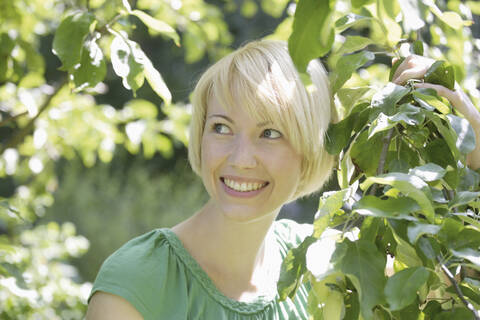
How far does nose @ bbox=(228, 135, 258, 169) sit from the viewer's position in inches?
52.7

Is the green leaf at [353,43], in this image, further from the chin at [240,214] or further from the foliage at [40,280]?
the foliage at [40,280]

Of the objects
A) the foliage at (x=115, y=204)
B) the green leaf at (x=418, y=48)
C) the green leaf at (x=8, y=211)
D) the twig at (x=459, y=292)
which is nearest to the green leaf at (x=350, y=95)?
the green leaf at (x=418, y=48)

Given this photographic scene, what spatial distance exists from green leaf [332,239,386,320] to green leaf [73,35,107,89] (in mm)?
637

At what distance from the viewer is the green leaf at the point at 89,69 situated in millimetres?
1216

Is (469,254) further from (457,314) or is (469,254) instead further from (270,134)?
(270,134)

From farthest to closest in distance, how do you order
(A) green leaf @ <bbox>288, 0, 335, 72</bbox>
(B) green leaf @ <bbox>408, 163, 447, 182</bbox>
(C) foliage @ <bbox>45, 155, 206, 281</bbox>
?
(C) foliage @ <bbox>45, 155, 206, 281</bbox>, (B) green leaf @ <bbox>408, 163, 447, 182</bbox>, (A) green leaf @ <bbox>288, 0, 335, 72</bbox>

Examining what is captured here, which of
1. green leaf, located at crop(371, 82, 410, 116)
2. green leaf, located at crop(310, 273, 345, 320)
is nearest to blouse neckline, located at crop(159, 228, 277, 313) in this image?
green leaf, located at crop(310, 273, 345, 320)

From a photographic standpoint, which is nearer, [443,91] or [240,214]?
[443,91]

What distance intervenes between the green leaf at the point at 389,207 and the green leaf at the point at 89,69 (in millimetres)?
646

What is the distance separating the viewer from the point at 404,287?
2.48 ft

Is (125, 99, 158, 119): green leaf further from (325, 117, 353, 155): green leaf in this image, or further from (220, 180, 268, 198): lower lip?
(325, 117, 353, 155): green leaf

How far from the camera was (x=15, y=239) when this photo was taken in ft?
7.91

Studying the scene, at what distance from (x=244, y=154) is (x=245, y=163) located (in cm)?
2

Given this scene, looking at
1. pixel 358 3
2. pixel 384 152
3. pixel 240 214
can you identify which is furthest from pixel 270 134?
pixel 358 3
